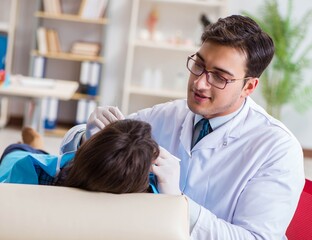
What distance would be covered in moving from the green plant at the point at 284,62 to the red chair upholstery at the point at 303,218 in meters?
3.60

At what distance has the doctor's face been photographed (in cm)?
175

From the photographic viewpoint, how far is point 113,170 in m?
1.31

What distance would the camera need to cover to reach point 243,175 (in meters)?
1.73

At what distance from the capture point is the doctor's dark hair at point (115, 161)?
1.28m

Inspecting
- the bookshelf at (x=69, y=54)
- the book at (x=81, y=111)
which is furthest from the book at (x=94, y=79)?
the book at (x=81, y=111)

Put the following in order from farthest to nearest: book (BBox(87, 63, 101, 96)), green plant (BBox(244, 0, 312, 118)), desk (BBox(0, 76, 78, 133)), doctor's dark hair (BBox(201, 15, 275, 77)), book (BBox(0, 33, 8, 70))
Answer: book (BBox(87, 63, 101, 96))
book (BBox(0, 33, 8, 70))
green plant (BBox(244, 0, 312, 118))
desk (BBox(0, 76, 78, 133))
doctor's dark hair (BBox(201, 15, 275, 77))

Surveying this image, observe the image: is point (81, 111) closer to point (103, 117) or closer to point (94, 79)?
point (94, 79)

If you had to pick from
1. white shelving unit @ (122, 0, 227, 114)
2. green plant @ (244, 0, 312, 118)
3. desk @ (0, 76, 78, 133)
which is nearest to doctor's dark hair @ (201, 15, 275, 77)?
desk @ (0, 76, 78, 133)

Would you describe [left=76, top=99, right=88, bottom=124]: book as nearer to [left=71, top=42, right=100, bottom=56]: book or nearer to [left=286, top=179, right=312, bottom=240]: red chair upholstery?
[left=71, top=42, right=100, bottom=56]: book

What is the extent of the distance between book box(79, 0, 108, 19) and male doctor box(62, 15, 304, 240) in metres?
3.82

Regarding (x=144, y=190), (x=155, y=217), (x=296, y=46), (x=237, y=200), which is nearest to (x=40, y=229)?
(x=155, y=217)

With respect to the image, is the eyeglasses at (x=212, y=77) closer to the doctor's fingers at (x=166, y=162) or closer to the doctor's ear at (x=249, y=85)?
the doctor's ear at (x=249, y=85)

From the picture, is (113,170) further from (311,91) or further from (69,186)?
(311,91)

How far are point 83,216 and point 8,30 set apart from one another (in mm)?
4696
